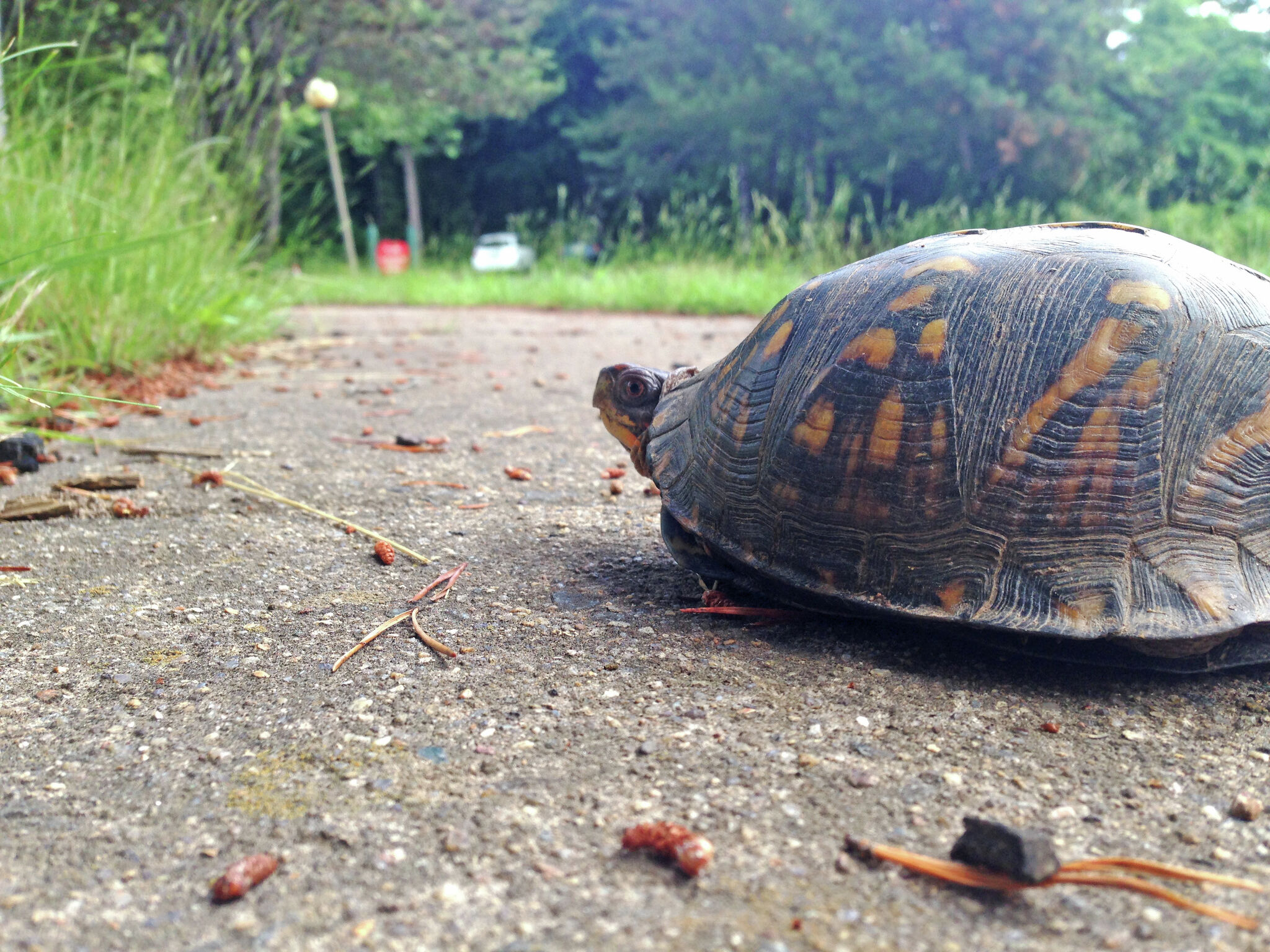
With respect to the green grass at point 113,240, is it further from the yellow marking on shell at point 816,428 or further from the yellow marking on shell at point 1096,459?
the yellow marking on shell at point 1096,459

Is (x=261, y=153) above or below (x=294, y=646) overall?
above

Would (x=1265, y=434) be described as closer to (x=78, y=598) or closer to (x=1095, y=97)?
(x=78, y=598)

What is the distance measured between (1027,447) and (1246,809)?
2.07ft

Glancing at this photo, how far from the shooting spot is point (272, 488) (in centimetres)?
279

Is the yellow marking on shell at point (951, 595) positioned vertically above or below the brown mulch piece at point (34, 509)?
below

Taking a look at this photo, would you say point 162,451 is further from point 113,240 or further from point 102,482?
point 113,240

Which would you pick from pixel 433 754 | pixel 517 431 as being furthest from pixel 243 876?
pixel 517 431

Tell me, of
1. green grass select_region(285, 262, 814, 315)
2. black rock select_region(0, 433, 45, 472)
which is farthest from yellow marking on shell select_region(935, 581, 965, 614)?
green grass select_region(285, 262, 814, 315)

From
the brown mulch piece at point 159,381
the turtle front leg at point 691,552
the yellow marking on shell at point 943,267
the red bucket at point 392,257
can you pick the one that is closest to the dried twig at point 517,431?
the brown mulch piece at point 159,381

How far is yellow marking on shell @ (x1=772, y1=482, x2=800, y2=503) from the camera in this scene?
1.80 metres

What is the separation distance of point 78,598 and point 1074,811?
1.84 metres

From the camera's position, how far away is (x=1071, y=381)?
1.65 metres

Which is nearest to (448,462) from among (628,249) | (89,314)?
(89,314)

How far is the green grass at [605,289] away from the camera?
9.53 m
